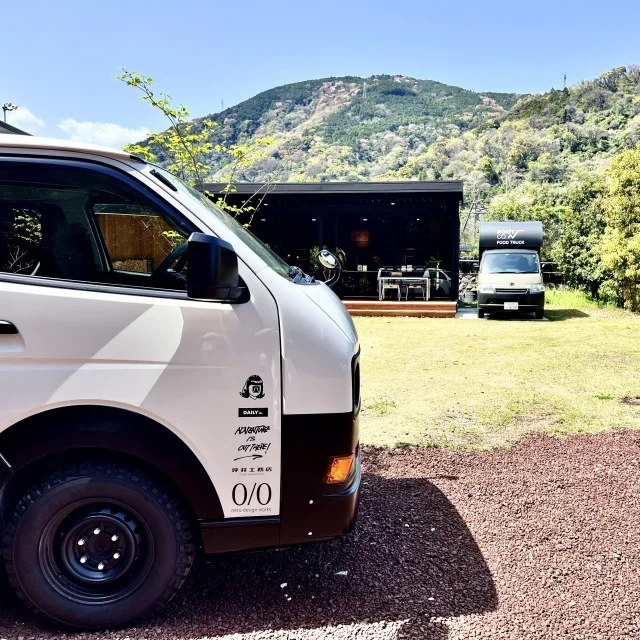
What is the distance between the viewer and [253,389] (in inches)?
88.2

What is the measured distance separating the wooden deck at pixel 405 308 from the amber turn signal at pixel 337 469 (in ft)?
44.0

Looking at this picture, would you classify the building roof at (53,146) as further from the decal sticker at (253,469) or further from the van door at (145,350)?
the decal sticker at (253,469)

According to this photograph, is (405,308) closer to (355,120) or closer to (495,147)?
(495,147)

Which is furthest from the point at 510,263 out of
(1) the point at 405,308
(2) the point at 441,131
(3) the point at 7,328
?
(2) the point at 441,131

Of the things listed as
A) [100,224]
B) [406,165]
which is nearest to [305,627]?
[100,224]

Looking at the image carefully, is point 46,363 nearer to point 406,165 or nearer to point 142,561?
point 142,561

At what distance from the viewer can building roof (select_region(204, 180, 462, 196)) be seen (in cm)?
1666

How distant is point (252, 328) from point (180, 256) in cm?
67

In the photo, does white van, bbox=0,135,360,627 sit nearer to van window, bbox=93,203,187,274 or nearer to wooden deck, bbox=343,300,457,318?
van window, bbox=93,203,187,274

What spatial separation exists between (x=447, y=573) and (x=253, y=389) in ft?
4.96

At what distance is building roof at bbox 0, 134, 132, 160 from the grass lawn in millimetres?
3454

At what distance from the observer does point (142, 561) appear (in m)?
2.32

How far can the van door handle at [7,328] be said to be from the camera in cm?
214

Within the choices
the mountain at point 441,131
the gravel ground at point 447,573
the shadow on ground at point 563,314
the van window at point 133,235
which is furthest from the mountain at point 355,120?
A: the van window at point 133,235
